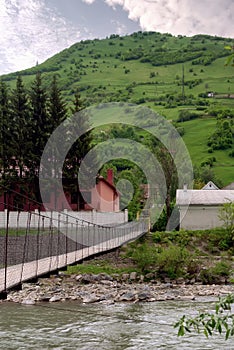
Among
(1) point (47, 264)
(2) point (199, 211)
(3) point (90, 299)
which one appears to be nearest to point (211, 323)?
(1) point (47, 264)

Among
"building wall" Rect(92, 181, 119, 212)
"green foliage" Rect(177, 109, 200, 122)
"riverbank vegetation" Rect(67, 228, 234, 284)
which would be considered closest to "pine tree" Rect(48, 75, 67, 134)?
"building wall" Rect(92, 181, 119, 212)

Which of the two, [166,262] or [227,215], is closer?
[166,262]

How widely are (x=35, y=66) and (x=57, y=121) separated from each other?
8761 centimetres

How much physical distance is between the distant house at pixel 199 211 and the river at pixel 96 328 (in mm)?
17521

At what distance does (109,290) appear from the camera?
21094mm

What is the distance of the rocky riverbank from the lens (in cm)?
1917

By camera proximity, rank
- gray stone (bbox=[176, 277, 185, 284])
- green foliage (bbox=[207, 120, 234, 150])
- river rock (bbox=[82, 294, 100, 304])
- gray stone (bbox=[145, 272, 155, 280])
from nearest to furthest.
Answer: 1. river rock (bbox=[82, 294, 100, 304])
2. gray stone (bbox=[176, 277, 185, 284])
3. gray stone (bbox=[145, 272, 155, 280])
4. green foliage (bbox=[207, 120, 234, 150])

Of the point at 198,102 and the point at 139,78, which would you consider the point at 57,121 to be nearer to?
the point at 198,102

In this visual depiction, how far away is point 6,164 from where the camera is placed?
33.0 meters

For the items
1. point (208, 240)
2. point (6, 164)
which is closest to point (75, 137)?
point (6, 164)

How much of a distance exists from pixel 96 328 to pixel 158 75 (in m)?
106

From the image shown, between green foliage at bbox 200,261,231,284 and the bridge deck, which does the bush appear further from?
the bridge deck

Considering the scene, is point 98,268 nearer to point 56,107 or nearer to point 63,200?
point 63,200

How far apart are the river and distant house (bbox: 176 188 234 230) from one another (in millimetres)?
17521
